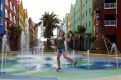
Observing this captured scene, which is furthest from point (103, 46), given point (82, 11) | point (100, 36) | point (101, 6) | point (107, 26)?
point (82, 11)

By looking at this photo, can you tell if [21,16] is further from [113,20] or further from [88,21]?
[113,20]

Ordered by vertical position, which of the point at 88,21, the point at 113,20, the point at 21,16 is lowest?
the point at 113,20

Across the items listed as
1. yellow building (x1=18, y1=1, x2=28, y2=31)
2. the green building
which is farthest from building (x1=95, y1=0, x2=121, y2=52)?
yellow building (x1=18, y1=1, x2=28, y2=31)

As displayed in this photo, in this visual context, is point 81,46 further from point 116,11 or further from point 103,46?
point 103,46

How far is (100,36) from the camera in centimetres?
3294

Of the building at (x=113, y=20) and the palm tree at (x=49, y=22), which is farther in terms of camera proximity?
the palm tree at (x=49, y=22)

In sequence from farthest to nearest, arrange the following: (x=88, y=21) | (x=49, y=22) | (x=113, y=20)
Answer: (x=88, y=21), (x=49, y=22), (x=113, y=20)

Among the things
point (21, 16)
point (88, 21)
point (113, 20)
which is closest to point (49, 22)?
point (88, 21)

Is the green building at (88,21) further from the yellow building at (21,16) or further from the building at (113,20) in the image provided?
the yellow building at (21,16)

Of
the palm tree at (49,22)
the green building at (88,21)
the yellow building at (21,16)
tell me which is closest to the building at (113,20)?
the green building at (88,21)

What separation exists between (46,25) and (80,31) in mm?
6340

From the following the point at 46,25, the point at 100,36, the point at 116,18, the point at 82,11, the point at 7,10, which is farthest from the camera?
the point at 82,11

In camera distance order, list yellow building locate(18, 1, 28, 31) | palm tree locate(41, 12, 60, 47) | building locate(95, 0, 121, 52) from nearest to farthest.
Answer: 1. building locate(95, 0, 121, 52)
2. palm tree locate(41, 12, 60, 47)
3. yellow building locate(18, 1, 28, 31)

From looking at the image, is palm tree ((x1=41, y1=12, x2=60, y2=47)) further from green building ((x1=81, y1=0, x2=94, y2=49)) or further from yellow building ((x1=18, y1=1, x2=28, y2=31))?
yellow building ((x1=18, y1=1, x2=28, y2=31))
